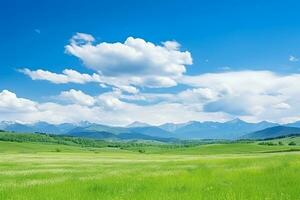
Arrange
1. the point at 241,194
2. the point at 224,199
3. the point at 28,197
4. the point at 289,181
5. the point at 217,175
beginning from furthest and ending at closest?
the point at 217,175 < the point at 289,181 < the point at 28,197 < the point at 241,194 < the point at 224,199

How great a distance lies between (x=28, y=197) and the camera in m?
18.5

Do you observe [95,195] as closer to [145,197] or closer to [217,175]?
[145,197]

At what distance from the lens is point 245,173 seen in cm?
2689

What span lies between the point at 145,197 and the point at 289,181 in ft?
26.0

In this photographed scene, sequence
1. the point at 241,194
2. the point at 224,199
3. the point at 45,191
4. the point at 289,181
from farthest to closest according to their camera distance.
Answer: the point at 289,181, the point at 45,191, the point at 241,194, the point at 224,199

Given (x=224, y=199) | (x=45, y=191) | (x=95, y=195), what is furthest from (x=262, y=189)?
(x=45, y=191)

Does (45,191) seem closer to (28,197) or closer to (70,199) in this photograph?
(28,197)

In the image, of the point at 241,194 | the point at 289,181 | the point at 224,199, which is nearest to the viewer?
the point at 224,199

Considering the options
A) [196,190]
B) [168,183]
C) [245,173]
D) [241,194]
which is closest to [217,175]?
[245,173]

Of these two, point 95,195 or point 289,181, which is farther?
point 289,181

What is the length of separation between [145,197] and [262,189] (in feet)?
16.7

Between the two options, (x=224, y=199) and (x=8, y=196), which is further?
(x=8, y=196)

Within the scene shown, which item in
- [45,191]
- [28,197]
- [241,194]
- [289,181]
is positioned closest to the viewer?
[241,194]

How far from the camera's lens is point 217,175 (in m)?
26.7
